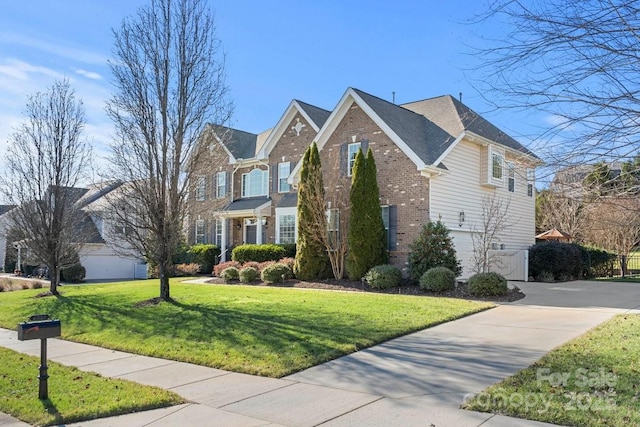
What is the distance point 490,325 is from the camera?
34.6 feet

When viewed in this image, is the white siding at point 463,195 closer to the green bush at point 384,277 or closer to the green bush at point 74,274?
the green bush at point 384,277

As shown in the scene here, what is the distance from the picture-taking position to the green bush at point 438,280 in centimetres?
1580

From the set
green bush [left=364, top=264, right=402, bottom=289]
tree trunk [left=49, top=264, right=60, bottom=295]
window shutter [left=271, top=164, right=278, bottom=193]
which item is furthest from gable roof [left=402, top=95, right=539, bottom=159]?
tree trunk [left=49, top=264, right=60, bottom=295]

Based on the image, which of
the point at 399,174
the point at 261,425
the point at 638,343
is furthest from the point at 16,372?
the point at 399,174

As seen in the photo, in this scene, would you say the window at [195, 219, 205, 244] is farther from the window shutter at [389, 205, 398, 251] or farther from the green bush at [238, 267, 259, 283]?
the window shutter at [389, 205, 398, 251]

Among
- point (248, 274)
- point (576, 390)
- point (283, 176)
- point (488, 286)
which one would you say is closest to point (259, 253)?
point (248, 274)

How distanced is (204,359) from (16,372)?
2.83m

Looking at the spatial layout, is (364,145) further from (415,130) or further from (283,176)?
(283,176)

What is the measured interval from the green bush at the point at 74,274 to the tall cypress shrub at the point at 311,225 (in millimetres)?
15806

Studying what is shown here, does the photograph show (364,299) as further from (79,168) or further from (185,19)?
(79,168)

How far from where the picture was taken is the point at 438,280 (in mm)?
15773

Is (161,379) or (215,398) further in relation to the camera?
(161,379)

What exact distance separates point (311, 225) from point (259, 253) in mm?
4625

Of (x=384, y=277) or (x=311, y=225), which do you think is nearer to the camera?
(x=384, y=277)
